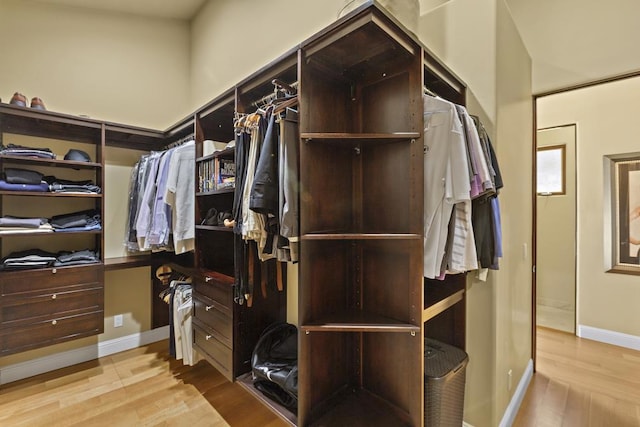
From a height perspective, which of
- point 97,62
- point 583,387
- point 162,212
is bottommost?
point 583,387

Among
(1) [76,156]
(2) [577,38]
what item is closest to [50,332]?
(1) [76,156]

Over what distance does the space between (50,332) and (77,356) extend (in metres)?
0.61

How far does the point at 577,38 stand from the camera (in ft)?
7.40

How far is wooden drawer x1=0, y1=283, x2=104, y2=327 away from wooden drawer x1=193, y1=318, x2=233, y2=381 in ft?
3.28

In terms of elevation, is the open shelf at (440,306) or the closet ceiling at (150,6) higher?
the closet ceiling at (150,6)

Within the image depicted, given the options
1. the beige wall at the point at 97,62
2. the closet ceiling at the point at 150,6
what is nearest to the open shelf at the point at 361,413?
the beige wall at the point at 97,62

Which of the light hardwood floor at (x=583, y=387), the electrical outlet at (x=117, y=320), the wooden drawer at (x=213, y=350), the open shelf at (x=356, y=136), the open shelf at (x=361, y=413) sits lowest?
the light hardwood floor at (x=583, y=387)

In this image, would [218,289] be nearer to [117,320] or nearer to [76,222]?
[76,222]

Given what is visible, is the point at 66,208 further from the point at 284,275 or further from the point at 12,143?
the point at 284,275

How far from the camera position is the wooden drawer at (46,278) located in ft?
7.25

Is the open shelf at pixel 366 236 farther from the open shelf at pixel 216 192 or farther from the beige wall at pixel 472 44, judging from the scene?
the beige wall at pixel 472 44

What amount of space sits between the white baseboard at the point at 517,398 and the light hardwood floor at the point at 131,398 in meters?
1.50

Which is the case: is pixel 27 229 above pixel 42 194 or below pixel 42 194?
below

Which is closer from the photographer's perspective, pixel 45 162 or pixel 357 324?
pixel 357 324
